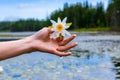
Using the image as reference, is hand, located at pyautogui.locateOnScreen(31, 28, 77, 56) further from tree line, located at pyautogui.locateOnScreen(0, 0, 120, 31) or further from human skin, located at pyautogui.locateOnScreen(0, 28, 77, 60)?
tree line, located at pyautogui.locateOnScreen(0, 0, 120, 31)

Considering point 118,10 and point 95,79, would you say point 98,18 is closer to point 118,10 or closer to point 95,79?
point 118,10

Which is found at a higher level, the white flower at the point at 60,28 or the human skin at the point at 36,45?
the white flower at the point at 60,28

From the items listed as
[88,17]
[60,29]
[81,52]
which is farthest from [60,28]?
A: [88,17]

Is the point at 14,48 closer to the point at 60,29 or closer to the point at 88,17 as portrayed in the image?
the point at 60,29

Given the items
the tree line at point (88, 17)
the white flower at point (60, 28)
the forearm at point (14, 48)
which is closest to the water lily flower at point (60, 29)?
the white flower at point (60, 28)

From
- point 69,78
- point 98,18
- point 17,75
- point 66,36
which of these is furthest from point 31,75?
point 98,18

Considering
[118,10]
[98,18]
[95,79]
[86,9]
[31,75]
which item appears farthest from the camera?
[86,9]

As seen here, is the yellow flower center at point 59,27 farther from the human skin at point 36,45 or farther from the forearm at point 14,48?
the forearm at point 14,48

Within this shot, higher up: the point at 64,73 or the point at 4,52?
the point at 4,52
